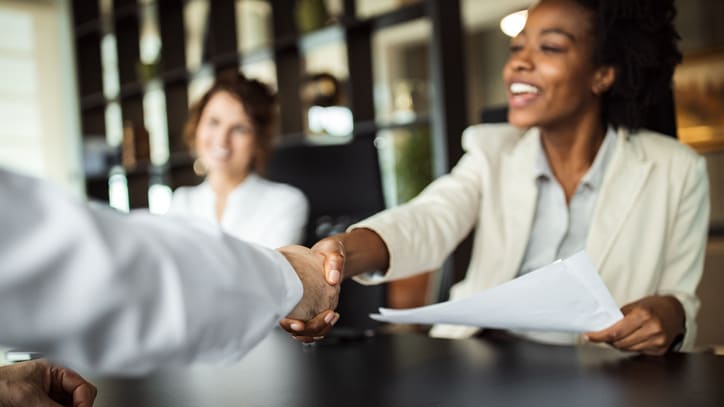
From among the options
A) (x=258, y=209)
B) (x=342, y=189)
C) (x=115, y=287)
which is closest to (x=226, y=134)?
(x=258, y=209)

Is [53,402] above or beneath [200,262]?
beneath

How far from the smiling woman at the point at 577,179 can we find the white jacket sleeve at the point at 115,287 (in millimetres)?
730

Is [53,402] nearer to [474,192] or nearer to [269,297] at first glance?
[269,297]

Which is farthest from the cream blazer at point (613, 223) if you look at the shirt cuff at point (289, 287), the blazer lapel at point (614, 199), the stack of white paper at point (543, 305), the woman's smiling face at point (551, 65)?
the shirt cuff at point (289, 287)

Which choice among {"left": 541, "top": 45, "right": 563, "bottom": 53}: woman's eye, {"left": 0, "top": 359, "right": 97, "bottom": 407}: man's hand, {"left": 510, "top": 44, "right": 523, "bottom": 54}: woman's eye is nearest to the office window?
{"left": 510, "top": 44, "right": 523, "bottom": 54}: woman's eye

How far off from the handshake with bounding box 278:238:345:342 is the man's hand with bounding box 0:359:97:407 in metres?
0.25

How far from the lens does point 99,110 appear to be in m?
5.35

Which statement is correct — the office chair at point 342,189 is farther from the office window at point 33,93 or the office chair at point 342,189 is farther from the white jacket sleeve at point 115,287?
the office window at point 33,93

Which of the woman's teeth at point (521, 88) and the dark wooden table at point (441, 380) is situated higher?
the woman's teeth at point (521, 88)

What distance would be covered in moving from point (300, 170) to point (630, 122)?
40.6 inches

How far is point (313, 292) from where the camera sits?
0.86m

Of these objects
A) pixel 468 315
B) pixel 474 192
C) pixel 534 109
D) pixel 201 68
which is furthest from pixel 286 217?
pixel 201 68

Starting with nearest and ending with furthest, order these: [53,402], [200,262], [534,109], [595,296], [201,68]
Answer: [200,262] → [53,402] → [595,296] → [534,109] → [201,68]

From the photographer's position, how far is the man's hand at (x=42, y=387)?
0.78 m
